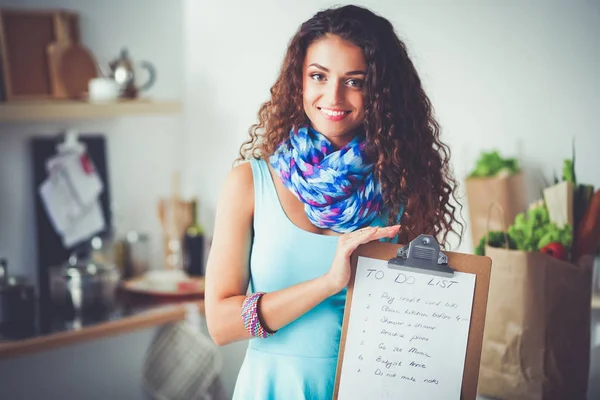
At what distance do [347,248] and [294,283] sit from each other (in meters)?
0.17

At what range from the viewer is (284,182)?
1117mm

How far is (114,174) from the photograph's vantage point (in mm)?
2680

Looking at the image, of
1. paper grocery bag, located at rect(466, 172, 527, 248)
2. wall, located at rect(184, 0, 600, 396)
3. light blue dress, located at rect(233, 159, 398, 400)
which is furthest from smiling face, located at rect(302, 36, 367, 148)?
paper grocery bag, located at rect(466, 172, 527, 248)

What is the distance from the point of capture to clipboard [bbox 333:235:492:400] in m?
0.93

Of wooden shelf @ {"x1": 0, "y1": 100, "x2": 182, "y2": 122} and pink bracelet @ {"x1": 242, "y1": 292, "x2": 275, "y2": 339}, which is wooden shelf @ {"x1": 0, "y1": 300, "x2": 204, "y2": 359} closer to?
wooden shelf @ {"x1": 0, "y1": 100, "x2": 182, "y2": 122}

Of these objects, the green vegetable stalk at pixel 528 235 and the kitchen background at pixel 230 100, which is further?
the kitchen background at pixel 230 100

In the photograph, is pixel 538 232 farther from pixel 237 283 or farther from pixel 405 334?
pixel 237 283

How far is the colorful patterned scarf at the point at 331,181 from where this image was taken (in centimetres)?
109

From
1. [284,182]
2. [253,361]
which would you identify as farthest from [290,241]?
[253,361]

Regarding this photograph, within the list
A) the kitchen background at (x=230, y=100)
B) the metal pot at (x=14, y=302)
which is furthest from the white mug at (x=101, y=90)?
the metal pot at (x=14, y=302)

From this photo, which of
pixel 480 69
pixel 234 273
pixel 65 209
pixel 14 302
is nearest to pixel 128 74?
pixel 65 209

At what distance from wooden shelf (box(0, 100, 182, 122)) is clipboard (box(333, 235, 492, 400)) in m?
1.54

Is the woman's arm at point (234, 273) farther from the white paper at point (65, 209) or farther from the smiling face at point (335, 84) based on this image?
the white paper at point (65, 209)

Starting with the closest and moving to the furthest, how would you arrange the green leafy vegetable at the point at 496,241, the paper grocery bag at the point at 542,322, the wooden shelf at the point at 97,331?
the paper grocery bag at the point at 542,322, the green leafy vegetable at the point at 496,241, the wooden shelf at the point at 97,331
